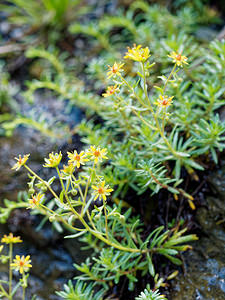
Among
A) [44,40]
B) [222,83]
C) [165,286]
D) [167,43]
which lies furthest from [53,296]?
[44,40]

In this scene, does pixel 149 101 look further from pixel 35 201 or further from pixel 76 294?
pixel 76 294

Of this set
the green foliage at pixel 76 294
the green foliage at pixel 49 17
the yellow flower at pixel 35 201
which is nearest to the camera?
the yellow flower at pixel 35 201

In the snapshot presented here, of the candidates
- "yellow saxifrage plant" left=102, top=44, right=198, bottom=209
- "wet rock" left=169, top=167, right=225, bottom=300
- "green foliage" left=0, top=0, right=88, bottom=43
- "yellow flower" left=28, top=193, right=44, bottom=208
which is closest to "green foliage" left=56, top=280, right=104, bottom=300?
"wet rock" left=169, top=167, right=225, bottom=300

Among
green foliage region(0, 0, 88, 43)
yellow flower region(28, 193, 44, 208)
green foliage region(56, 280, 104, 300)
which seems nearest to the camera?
yellow flower region(28, 193, 44, 208)

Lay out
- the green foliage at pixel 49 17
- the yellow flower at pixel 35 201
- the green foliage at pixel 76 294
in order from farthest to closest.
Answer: the green foliage at pixel 49 17 < the green foliage at pixel 76 294 < the yellow flower at pixel 35 201

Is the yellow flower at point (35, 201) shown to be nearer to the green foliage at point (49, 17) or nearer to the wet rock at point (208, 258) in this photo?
the wet rock at point (208, 258)

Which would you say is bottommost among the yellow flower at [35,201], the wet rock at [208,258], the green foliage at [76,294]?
the green foliage at [76,294]

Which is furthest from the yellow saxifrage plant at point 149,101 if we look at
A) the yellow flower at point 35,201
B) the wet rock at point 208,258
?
the yellow flower at point 35,201

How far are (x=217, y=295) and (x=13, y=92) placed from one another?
89.4 inches

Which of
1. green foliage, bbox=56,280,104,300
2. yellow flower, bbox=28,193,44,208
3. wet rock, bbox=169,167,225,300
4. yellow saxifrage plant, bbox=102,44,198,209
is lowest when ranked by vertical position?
green foliage, bbox=56,280,104,300

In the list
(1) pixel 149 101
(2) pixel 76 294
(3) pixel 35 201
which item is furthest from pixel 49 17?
(2) pixel 76 294

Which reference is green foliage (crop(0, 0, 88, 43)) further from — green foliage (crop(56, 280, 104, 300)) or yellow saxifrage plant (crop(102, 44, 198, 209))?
green foliage (crop(56, 280, 104, 300))

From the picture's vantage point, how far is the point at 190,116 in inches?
64.1

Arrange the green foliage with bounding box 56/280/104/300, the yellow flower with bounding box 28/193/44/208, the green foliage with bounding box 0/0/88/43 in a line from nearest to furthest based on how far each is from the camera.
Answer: the yellow flower with bounding box 28/193/44/208, the green foliage with bounding box 56/280/104/300, the green foliage with bounding box 0/0/88/43
